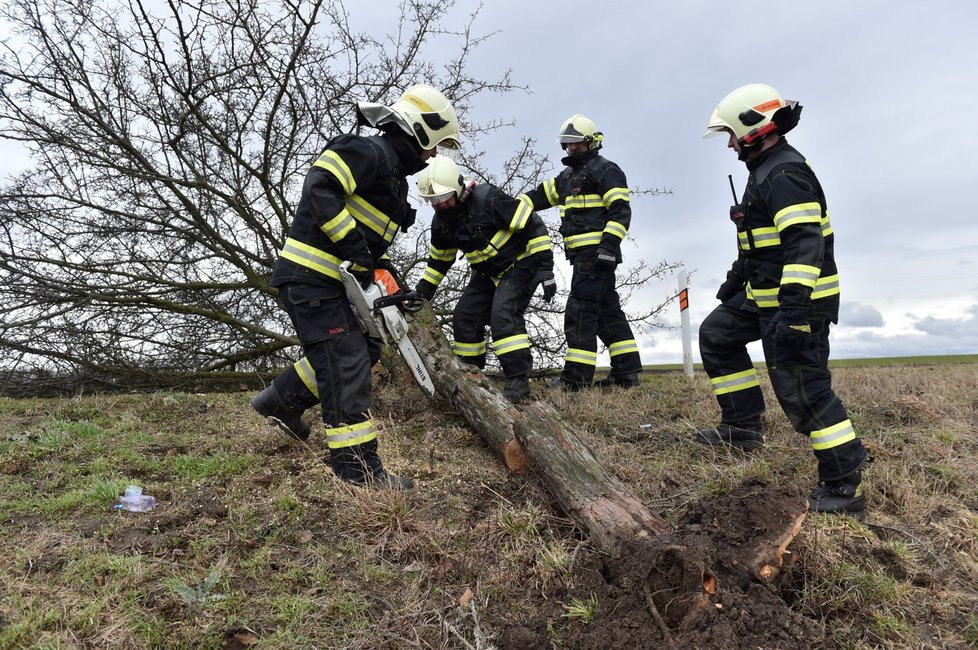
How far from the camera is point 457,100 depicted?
6629 mm

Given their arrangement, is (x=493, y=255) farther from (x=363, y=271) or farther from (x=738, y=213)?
(x=738, y=213)

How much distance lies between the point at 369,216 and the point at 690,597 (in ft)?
8.23

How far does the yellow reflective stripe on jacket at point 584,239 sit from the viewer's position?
5602mm

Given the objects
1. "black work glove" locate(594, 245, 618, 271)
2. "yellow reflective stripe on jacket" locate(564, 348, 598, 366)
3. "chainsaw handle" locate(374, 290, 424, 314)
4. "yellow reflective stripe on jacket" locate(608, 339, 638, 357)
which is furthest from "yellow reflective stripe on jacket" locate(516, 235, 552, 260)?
"yellow reflective stripe on jacket" locate(608, 339, 638, 357)

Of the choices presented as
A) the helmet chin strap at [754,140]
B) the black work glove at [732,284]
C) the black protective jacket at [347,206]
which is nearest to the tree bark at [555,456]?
the black protective jacket at [347,206]

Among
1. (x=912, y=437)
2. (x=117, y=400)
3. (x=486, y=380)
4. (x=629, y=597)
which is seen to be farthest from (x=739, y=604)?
(x=117, y=400)

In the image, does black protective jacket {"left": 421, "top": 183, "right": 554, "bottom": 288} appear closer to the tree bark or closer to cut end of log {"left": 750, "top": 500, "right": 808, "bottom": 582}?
the tree bark

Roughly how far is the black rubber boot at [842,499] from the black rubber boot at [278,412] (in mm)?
2899

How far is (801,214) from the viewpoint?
10.1 ft

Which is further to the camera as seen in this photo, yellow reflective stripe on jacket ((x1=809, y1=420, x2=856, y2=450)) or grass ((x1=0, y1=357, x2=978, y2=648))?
yellow reflective stripe on jacket ((x1=809, y1=420, x2=856, y2=450))

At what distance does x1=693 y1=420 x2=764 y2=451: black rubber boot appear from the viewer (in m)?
3.96

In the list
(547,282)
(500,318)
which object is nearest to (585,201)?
(547,282)

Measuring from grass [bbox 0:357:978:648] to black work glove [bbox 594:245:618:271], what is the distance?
1.63m

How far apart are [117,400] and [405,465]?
3263mm
